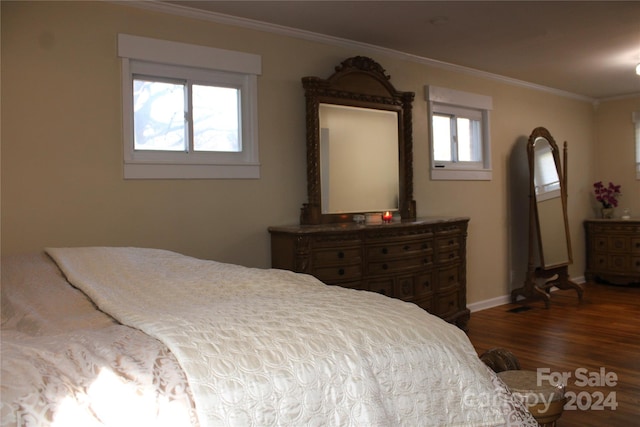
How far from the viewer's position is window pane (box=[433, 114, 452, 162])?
4969 millimetres

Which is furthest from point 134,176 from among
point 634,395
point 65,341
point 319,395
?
point 634,395

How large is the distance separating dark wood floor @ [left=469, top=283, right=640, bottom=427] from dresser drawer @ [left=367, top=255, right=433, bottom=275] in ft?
2.25

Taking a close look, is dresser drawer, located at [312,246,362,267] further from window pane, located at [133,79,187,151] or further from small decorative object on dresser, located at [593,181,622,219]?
small decorative object on dresser, located at [593,181,622,219]

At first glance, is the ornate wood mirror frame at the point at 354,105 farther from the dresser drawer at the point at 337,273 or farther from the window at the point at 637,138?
the window at the point at 637,138

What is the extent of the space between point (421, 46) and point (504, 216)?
7.32 feet

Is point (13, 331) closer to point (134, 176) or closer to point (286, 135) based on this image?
point (134, 176)

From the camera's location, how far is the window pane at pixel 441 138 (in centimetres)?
497

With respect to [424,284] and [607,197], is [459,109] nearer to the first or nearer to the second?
[424,284]

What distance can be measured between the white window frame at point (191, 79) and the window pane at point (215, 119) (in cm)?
5

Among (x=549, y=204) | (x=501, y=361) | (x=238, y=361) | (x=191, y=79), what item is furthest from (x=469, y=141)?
(x=238, y=361)

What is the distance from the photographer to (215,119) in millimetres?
3525

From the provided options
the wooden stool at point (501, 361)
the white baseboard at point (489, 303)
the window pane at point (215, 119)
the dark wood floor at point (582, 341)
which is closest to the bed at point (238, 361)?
the wooden stool at point (501, 361)

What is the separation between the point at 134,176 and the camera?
3.07 m

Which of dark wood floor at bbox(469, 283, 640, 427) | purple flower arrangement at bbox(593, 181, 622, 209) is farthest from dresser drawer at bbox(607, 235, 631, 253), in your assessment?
dark wood floor at bbox(469, 283, 640, 427)
